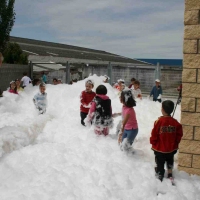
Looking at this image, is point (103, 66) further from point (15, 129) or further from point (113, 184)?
point (113, 184)

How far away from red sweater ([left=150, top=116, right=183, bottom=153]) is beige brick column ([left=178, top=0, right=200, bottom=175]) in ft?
1.95

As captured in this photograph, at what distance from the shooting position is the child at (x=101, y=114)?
6148mm

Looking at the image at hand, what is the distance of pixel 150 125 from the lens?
316 inches

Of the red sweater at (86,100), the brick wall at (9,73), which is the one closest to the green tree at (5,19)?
the brick wall at (9,73)

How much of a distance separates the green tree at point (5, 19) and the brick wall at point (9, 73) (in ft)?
26.0

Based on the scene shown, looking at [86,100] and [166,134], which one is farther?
[86,100]

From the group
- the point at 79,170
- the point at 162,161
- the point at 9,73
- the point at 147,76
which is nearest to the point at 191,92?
the point at 162,161

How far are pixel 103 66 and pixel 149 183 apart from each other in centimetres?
1129

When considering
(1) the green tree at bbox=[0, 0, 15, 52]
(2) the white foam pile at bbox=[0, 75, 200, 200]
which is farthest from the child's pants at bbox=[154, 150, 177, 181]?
(1) the green tree at bbox=[0, 0, 15, 52]

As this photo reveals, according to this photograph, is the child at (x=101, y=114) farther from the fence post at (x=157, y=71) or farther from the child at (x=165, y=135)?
the fence post at (x=157, y=71)

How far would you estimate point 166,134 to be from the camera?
454 centimetres

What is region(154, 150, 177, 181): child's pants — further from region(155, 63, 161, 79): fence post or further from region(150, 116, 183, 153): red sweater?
region(155, 63, 161, 79): fence post

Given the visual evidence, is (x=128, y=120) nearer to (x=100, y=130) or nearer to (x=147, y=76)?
(x=100, y=130)

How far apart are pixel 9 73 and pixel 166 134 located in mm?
13203
